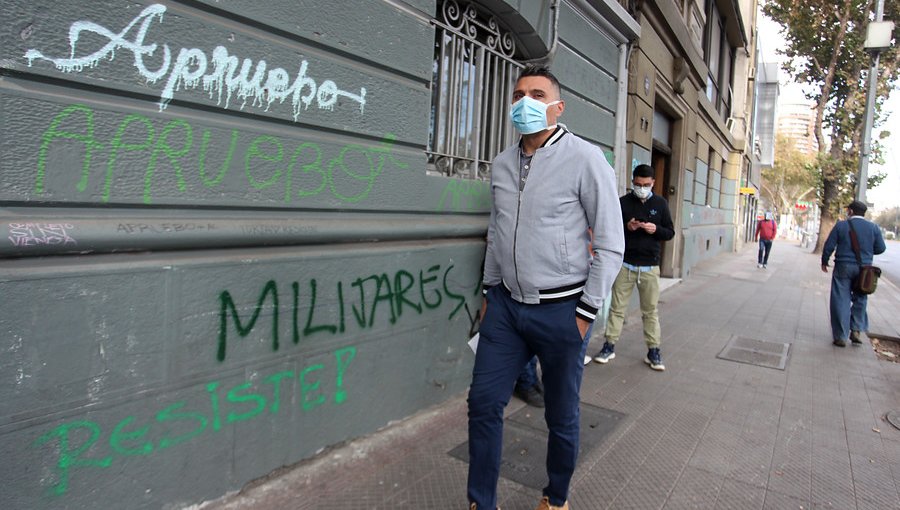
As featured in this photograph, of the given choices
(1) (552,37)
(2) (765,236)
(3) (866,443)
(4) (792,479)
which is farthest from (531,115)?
(2) (765,236)

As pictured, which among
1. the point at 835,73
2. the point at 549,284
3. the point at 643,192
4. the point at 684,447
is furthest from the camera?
the point at 835,73

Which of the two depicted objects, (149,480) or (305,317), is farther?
(305,317)

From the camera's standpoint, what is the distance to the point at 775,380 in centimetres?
495

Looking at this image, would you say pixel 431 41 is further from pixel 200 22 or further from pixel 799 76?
pixel 799 76

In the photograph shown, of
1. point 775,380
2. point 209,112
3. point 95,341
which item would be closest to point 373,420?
point 95,341

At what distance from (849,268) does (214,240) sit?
697 cm

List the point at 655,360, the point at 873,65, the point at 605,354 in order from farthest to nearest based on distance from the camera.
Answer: the point at 873,65 < the point at 605,354 < the point at 655,360

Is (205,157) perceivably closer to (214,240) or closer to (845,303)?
(214,240)

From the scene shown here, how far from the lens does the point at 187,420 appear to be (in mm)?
2381

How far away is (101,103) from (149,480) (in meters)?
1.53

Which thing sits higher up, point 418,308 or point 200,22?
point 200,22

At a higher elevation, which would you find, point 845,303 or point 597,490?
point 845,303

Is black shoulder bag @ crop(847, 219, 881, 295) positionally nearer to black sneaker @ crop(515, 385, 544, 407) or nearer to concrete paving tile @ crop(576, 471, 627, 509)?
black sneaker @ crop(515, 385, 544, 407)

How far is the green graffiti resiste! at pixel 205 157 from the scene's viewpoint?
200 cm
